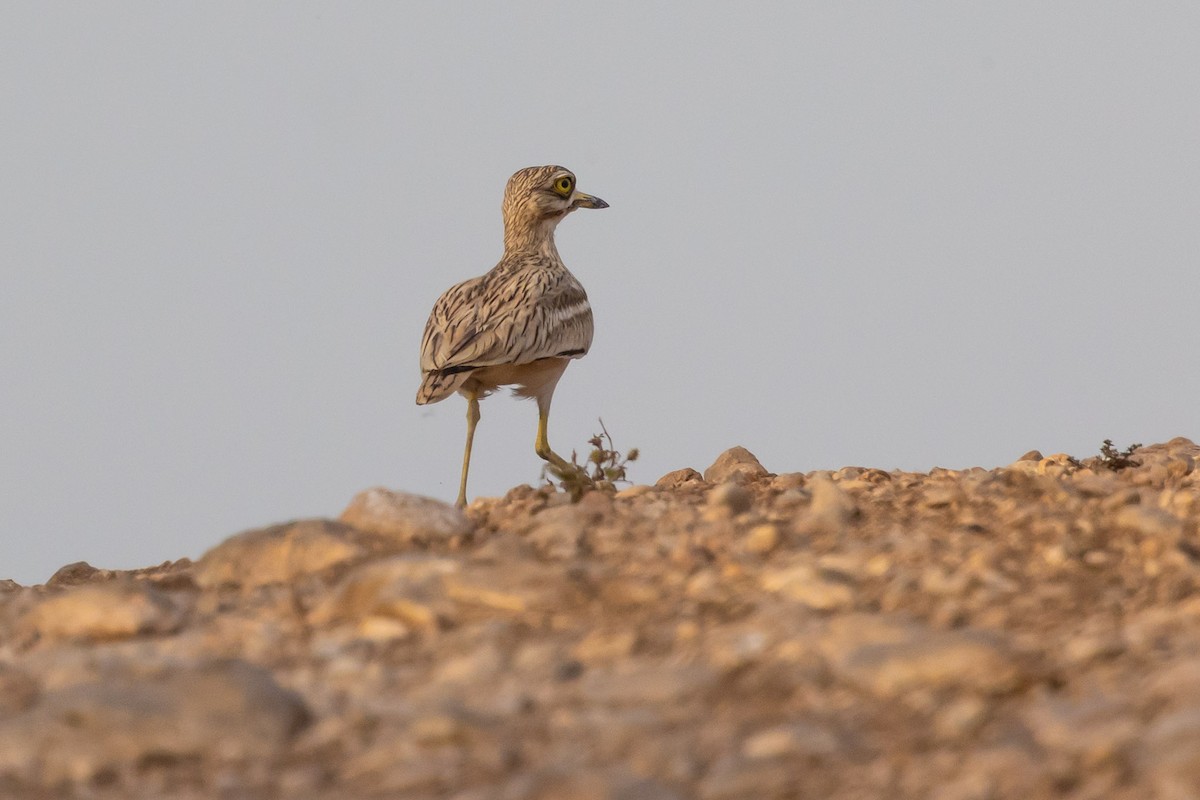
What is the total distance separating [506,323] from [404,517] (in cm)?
398

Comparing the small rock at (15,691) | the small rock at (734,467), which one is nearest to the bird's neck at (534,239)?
the small rock at (734,467)

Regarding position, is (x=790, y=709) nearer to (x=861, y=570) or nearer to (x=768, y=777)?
(x=768, y=777)

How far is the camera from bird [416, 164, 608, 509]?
9016 millimetres

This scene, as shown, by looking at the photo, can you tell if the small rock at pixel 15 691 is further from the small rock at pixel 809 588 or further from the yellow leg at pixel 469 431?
the yellow leg at pixel 469 431

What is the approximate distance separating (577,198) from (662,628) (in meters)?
7.27

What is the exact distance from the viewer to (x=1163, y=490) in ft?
19.9

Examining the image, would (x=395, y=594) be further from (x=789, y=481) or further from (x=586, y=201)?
(x=586, y=201)

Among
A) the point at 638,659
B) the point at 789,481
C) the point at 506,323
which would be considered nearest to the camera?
the point at 638,659

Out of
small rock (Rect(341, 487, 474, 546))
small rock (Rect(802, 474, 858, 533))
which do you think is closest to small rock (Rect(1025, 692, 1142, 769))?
small rock (Rect(802, 474, 858, 533))

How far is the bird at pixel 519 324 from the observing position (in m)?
9.02

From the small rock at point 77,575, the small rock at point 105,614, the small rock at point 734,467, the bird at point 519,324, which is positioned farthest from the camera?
the bird at point 519,324

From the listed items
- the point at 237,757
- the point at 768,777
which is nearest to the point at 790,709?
the point at 768,777

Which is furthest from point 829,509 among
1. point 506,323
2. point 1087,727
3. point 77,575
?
point 506,323

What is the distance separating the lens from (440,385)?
352 inches
